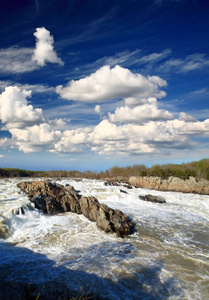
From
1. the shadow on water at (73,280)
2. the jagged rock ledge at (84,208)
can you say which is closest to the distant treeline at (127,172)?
the jagged rock ledge at (84,208)

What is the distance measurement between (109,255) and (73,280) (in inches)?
→ 148

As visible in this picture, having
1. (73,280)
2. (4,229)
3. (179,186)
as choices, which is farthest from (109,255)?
(179,186)

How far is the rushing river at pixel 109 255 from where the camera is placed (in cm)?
946

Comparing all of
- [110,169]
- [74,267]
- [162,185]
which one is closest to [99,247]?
[74,267]

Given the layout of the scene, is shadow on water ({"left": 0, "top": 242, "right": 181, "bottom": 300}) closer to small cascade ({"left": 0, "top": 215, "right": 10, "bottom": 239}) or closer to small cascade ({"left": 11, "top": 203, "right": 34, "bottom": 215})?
small cascade ({"left": 0, "top": 215, "right": 10, "bottom": 239})

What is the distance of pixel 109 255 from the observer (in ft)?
41.8

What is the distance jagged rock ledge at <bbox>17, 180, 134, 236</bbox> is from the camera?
57.8 ft

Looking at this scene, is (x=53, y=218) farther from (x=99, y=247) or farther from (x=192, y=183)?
(x=192, y=183)

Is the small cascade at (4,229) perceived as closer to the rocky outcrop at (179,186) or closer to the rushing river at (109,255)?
the rushing river at (109,255)

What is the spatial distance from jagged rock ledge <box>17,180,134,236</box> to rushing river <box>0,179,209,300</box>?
774 millimetres

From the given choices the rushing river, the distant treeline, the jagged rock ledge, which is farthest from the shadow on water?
the distant treeline

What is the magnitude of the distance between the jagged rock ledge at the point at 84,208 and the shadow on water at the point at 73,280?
5.01 metres

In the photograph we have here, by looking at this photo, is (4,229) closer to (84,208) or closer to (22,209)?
(22,209)

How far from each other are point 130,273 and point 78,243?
5.19 m
